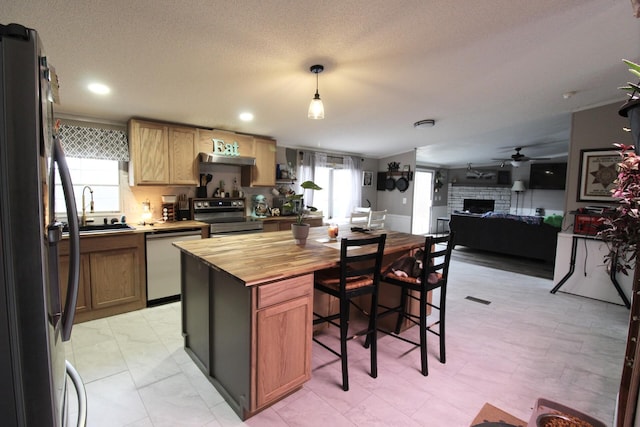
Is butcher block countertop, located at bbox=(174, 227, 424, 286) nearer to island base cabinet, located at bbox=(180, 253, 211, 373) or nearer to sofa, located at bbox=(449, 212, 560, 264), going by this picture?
island base cabinet, located at bbox=(180, 253, 211, 373)

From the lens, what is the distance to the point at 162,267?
3311 millimetres

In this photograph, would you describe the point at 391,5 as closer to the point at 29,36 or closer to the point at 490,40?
the point at 490,40

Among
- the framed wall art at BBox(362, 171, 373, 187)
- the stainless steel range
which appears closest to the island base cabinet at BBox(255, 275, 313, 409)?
the stainless steel range

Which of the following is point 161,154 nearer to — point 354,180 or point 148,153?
point 148,153

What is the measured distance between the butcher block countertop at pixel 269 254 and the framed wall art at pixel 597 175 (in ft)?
9.65

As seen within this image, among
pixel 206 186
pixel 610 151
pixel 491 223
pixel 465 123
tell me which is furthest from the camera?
pixel 491 223

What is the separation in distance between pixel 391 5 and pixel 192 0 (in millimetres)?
1190

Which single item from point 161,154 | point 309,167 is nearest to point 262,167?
point 309,167

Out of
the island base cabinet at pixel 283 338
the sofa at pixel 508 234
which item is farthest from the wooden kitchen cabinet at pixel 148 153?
the sofa at pixel 508 234

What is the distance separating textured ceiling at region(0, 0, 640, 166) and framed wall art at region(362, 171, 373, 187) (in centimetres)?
255

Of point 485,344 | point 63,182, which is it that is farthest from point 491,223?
point 63,182

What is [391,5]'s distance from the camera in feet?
6.06

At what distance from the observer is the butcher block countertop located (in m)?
1.70

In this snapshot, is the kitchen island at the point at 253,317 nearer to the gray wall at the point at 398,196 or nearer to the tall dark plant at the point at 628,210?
the tall dark plant at the point at 628,210
